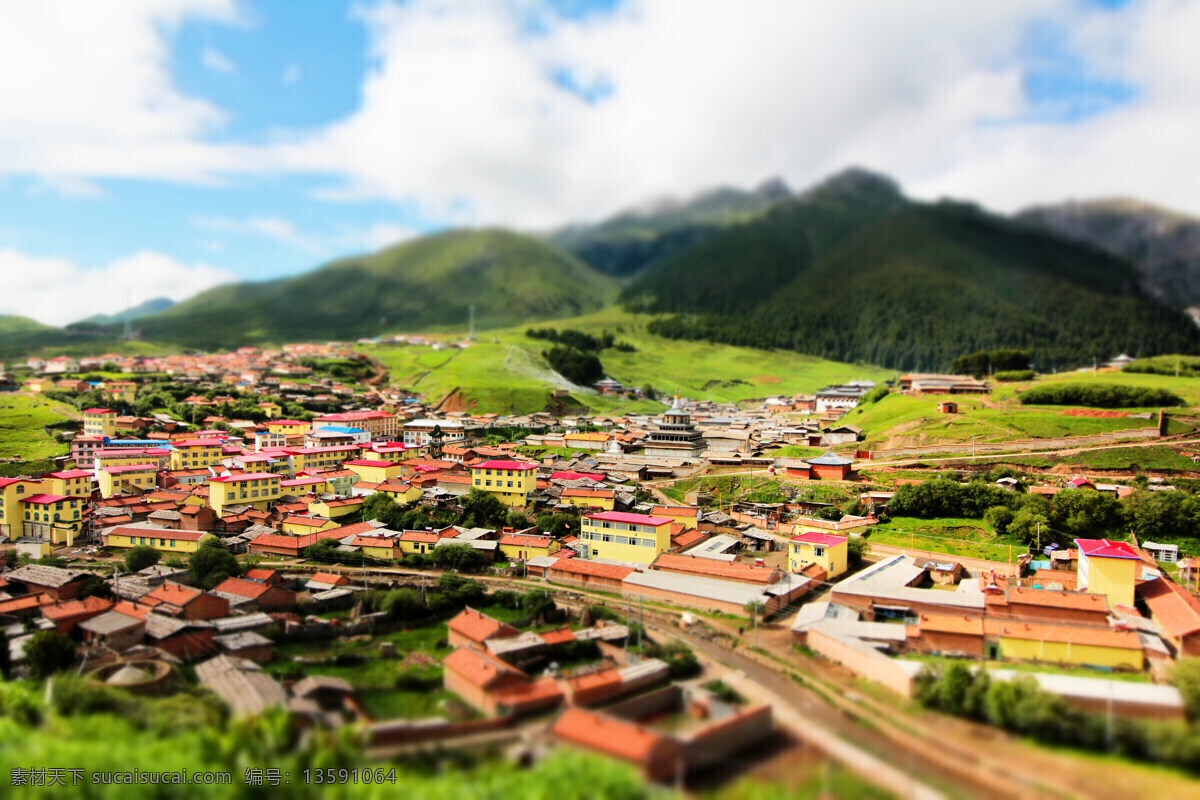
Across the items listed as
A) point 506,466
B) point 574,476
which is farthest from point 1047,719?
point 574,476

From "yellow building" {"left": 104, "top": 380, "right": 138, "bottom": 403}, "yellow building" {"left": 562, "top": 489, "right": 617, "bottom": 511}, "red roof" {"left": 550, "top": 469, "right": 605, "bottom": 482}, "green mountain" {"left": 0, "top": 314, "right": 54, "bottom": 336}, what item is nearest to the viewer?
"yellow building" {"left": 562, "top": 489, "right": 617, "bottom": 511}

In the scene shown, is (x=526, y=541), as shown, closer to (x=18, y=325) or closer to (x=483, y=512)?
(x=483, y=512)

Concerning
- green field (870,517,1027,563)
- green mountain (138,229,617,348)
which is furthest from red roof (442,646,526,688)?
green mountain (138,229,617,348)

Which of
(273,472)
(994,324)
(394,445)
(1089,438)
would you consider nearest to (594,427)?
(394,445)

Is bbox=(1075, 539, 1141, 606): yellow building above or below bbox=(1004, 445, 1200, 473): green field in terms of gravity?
below

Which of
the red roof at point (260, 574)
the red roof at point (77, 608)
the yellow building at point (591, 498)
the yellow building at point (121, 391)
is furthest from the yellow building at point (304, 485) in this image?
the yellow building at point (121, 391)

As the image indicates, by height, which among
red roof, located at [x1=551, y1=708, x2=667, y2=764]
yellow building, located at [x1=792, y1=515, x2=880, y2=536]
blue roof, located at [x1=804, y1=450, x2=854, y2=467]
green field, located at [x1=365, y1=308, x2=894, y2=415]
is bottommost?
red roof, located at [x1=551, y1=708, x2=667, y2=764]

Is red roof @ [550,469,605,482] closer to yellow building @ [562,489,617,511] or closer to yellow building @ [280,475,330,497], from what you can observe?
yellow building @ [562,489,617,511]

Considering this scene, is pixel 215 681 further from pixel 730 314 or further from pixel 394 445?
pixel 730 314
